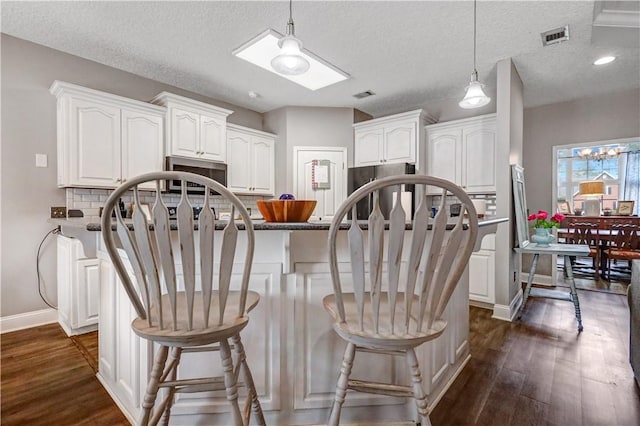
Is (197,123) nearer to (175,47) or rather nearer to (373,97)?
(175,47)

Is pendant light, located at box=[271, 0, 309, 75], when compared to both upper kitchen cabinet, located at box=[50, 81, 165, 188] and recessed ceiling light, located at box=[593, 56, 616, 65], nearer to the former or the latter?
upper kitchen cabinet, located at box=[50, 81, 165, 188]

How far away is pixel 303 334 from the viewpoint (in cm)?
138

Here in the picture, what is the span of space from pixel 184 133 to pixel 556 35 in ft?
12.1

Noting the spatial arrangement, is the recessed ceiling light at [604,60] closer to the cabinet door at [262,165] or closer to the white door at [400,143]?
the white door at [400,143]

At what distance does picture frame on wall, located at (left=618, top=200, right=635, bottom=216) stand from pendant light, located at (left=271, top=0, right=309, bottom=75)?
6850 mm

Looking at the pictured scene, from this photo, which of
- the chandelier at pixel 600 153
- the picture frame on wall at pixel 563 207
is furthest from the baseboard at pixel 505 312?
the chandelier at pixel 600 153

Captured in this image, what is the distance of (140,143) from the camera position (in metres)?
3.08

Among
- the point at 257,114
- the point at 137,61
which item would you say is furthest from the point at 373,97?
the point at 137,61

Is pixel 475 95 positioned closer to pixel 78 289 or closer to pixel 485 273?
pixel 485 273

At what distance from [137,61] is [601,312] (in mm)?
5329

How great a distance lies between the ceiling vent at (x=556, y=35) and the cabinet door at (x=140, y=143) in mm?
3763

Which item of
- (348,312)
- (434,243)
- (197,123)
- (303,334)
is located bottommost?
(303,334)

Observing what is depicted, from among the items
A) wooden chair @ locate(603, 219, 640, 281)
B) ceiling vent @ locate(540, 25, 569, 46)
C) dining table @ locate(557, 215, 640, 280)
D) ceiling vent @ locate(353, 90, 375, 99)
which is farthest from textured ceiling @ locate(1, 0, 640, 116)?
dining table @ locate(557, 215, 640, 280)

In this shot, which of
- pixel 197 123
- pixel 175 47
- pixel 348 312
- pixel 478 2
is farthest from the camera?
pixel 197 123
